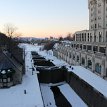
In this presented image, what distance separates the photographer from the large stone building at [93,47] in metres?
51.6

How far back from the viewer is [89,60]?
58656 mm

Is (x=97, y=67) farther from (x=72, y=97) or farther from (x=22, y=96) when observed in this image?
(x=22, y=96)

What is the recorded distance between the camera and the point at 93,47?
69.1 meters

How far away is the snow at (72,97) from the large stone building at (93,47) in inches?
254

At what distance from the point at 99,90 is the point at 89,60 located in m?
23.0

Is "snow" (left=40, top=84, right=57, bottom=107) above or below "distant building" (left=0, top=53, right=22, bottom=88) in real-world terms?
below

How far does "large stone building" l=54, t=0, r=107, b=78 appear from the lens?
51.6 metres

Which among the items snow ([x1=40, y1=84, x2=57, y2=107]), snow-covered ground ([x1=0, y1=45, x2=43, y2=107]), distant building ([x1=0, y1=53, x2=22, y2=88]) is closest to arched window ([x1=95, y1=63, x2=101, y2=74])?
snow ([x1=40, y1=84, x2=57, y2=107])

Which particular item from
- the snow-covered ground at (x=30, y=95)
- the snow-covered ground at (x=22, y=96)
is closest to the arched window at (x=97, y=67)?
the snow-covered ground at (x=30, y=95)

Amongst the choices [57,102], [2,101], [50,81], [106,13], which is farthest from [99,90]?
[106,13]

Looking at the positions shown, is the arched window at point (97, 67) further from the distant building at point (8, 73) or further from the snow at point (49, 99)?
the distant building at point (8, 73)

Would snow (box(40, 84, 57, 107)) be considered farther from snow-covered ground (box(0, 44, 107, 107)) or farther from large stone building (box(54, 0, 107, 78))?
large stone building (box(54, 0, 107, 78))

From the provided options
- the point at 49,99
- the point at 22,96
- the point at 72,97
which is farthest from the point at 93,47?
the point at 22,96

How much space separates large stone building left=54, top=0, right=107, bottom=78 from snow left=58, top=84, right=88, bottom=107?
21.1ft
